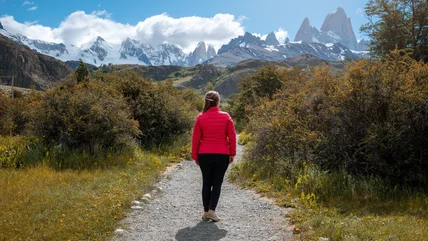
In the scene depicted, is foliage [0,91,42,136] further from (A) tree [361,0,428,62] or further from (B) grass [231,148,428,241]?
(A) tree [361,0,428,62]

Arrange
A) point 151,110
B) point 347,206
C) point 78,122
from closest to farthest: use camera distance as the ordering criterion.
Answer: point 347,206 → point 78,122 → point 151,110

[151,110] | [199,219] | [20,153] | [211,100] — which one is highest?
[211,100]

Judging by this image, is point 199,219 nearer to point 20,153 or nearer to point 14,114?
point 20,153

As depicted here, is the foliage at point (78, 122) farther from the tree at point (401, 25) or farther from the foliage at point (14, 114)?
the tree at point (401, 25)

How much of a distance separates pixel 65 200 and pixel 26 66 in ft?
610

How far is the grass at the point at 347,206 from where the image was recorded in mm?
5453

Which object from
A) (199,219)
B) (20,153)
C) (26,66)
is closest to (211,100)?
(199,219)

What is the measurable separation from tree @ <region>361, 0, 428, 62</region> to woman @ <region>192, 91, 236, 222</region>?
1981 centimetres

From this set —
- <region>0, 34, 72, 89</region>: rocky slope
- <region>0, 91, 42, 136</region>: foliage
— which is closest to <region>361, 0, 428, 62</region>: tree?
<region>0, 91, 42, 136</region>: foliage

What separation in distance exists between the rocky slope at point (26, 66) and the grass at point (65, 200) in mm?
165172

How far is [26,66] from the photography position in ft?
543

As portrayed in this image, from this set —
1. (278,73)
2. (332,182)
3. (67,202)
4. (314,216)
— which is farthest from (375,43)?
(67,202)

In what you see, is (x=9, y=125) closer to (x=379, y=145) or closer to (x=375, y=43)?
(x=379, y=145)

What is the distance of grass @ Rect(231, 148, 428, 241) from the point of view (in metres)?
5.45
